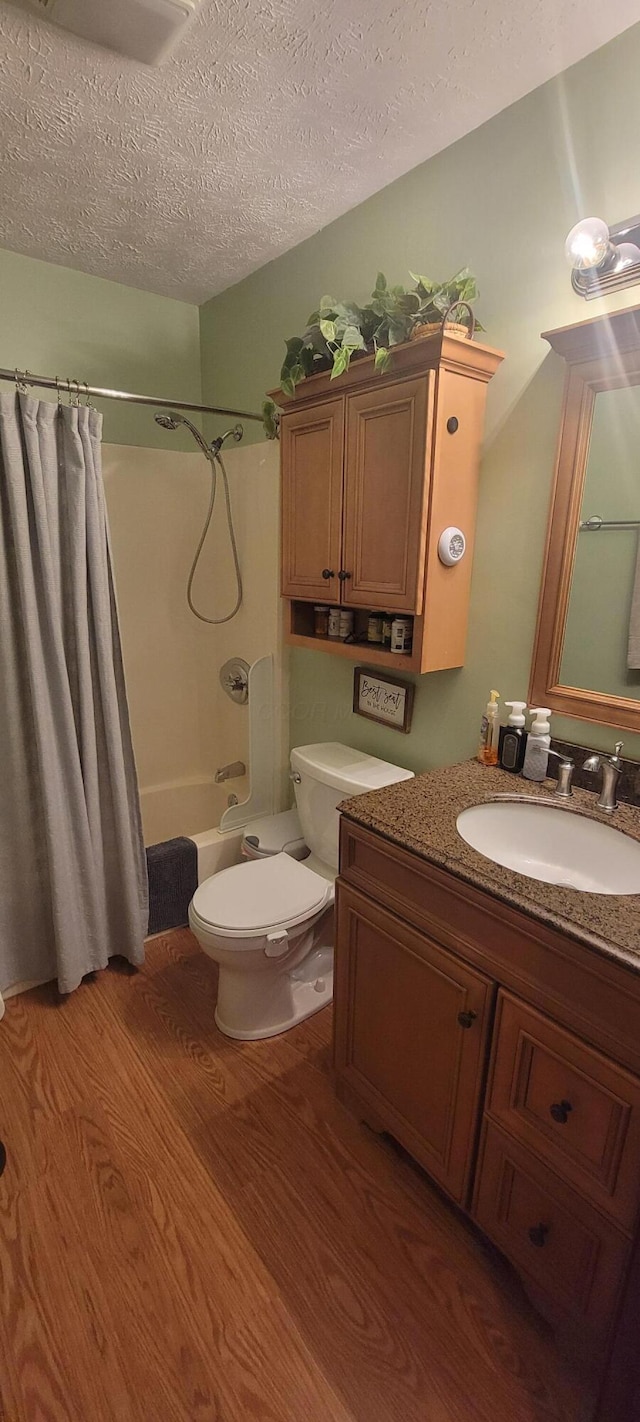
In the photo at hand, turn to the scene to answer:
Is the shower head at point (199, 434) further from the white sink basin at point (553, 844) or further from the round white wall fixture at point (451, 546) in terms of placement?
the white sink basin at point (553, 844)

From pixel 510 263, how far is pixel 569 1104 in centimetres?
175

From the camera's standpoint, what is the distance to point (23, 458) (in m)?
1.68

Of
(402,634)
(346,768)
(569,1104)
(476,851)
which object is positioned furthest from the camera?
(346,768)

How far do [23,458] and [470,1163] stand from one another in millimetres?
1990

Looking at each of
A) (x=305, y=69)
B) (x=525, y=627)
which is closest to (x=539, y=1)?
(x=305, y=69)

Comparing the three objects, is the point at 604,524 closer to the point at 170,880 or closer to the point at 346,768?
the point at 346,768

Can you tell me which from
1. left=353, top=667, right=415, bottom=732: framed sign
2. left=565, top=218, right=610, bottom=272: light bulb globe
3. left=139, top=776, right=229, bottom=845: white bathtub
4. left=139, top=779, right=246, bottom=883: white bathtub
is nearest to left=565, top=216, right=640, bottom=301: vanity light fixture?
left=565, top=218, right=610, bottom=272: light bulb globe

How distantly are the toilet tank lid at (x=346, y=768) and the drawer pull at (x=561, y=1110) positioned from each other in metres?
0.84

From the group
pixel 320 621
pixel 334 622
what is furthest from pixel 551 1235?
pixel 320 621

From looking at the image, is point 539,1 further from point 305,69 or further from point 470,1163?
point 470,1163

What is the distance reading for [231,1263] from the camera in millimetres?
1244

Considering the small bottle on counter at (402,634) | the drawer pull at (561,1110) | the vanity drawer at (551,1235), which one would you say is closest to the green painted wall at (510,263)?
the small bottle on counter at (402,634)

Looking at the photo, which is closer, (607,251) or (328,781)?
(607,251)

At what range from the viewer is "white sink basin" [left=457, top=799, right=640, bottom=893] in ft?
4.06
